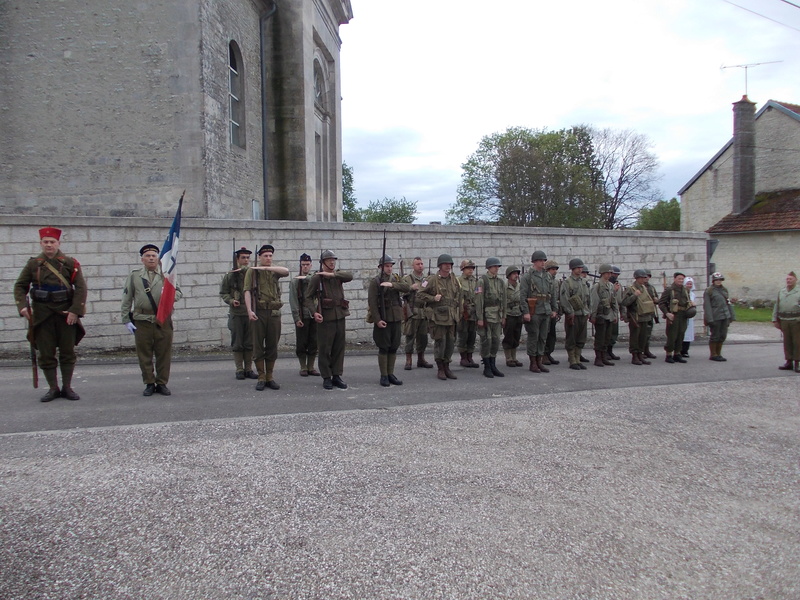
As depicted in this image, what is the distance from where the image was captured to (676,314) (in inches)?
496

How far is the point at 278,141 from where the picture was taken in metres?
22.1

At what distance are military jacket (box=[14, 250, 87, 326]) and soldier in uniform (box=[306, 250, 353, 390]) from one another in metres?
2.86

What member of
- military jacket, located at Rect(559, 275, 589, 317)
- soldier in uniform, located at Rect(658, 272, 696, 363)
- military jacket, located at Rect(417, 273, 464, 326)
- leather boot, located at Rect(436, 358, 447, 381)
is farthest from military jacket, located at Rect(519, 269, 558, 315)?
soldier in uniform, located at Rect(658, 272, 696, 363)

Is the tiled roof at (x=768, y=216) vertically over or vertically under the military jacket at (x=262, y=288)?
over

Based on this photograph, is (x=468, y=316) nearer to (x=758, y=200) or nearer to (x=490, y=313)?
(x=490, y=313)

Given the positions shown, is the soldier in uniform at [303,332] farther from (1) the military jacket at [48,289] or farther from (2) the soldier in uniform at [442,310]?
(1) the military jacket at [48,289]

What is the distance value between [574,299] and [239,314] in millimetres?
5887

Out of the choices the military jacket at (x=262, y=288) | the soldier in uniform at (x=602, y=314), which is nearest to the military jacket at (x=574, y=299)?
the soldier in uniform at (x=602, y=314)

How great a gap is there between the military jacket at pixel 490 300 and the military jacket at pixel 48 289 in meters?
5.83

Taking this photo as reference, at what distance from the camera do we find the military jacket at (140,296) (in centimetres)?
778

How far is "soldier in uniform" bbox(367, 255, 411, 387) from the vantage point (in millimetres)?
8875

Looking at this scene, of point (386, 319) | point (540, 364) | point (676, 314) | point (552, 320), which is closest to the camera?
point (386, 319)

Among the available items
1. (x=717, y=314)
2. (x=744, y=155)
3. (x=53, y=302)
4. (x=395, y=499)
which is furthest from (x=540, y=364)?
(x=744, y=155)

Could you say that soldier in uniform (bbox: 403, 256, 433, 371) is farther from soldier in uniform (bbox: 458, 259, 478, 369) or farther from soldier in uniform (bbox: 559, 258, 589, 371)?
soldier in uniform (bbox: 559, 258, 589, 371)
